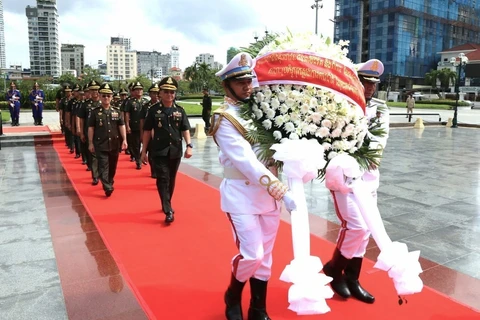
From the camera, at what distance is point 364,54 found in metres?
70.4

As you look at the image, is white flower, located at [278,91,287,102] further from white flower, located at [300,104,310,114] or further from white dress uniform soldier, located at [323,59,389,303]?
white dress uniform soldier, located at [323,59,389,303]

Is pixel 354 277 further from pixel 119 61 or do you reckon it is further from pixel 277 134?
pixel 119 61

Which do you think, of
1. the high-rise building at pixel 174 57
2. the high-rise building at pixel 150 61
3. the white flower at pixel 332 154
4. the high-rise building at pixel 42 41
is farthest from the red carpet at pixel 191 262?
the high-rise building at pixel 174 57

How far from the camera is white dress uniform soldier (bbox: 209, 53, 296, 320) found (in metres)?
2.45

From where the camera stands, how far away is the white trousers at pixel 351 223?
2967 millimetres

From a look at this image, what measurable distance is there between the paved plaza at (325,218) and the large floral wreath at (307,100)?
163cm

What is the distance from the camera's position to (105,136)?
20.4 feet

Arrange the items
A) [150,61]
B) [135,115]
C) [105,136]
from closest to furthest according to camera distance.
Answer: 1. [105,136]
2. [135,115]
3. [150,61]

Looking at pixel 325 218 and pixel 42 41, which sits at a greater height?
pixel 42 41

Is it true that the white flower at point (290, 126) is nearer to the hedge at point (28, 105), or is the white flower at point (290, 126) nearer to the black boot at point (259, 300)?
the black boot at point (259, 300)

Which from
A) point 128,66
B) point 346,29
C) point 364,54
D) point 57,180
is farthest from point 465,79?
point 128,66

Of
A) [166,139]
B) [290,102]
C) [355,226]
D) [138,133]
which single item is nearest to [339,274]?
[355,226]

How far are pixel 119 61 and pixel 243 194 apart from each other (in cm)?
12802

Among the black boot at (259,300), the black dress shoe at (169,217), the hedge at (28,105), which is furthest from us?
the hedge at (28,105)
